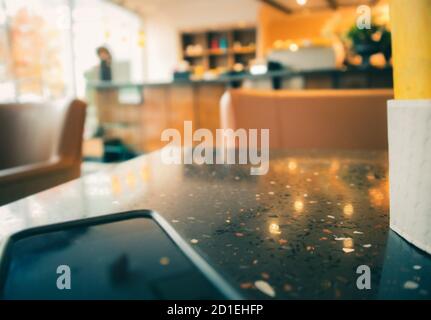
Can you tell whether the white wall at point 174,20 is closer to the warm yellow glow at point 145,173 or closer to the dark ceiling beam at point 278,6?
the dark ceiling beam at point 278,6

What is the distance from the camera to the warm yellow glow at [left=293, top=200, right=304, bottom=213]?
0.54 m

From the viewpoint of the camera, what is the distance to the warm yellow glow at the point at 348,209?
1.72 ft

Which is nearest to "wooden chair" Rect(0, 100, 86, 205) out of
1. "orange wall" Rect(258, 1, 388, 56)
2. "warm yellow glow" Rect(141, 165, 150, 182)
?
"warm yellow glow" Rect(141, 165, 150, 182)

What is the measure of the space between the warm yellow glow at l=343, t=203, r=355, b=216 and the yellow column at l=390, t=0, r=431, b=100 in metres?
0.18

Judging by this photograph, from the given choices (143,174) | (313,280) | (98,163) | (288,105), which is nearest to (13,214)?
(143,174)

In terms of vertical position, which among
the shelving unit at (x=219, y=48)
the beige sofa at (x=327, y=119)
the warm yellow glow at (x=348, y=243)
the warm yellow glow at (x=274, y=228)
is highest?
the shelving unit at (x=219, y=48)

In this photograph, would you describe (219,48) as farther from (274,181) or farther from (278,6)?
(274,181)

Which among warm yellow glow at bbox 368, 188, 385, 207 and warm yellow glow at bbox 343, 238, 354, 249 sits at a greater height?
warm yellow glow at bbox 368, 188, 385, 207

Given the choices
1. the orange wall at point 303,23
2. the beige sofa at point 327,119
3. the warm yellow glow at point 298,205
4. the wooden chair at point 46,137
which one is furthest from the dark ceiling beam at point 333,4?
the warm yellow glow at point 298,205

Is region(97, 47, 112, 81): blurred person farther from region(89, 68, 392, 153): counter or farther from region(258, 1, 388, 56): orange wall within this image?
region(258, 1, 388, 56): orange wall

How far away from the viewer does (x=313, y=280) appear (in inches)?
13.0

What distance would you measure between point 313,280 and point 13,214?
42cm

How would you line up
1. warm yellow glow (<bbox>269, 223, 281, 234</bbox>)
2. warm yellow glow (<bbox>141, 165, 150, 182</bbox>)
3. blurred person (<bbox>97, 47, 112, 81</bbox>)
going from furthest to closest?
blurred person (<bbox>97, 47, 112, 81</bbox>) < warm yellow glow (<bbox>141, 165, 150, 182</bbox>) < warm yellow glow (<bbox>269, 223, 281, 234</bbox>)

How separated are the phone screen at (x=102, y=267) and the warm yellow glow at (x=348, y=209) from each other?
25cm
